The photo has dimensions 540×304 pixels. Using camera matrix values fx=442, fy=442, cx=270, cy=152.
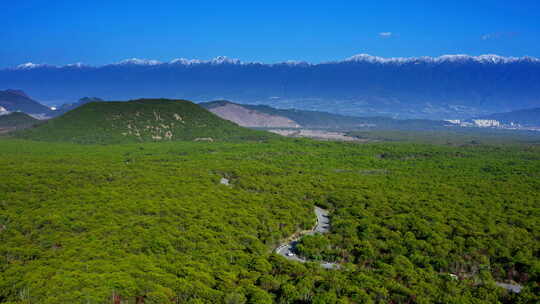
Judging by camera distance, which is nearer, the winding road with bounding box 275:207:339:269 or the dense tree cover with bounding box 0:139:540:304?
the dense tree cover with bounding box 0:139:540:304

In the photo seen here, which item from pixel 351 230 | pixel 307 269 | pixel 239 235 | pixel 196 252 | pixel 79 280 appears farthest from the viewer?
pixel 351 230

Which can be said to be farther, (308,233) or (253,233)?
(308,233)

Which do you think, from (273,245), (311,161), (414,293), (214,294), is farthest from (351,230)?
(311,161)

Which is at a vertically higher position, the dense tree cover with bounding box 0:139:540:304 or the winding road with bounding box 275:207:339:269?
the dense tree cover with bounding box 0:139:540:304

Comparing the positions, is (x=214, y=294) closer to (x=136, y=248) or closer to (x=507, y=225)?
(x=136, y=248)

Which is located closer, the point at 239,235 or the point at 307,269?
the point at 307,269

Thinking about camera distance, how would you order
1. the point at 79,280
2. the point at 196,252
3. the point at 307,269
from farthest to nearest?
the point at 196,252, the point at 307,269, the point at 79,280
